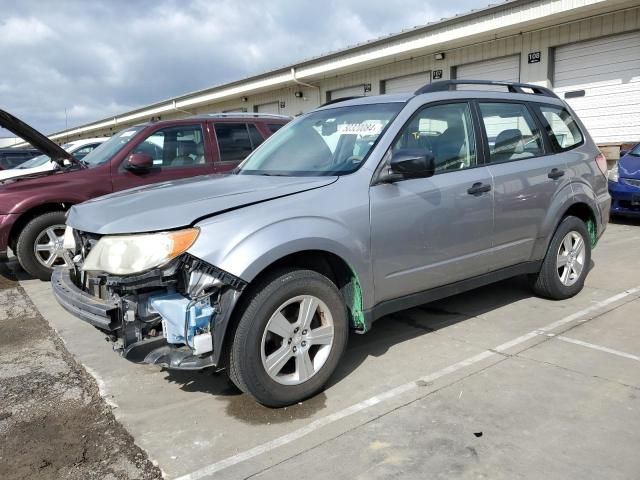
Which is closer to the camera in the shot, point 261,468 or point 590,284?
point 261,468

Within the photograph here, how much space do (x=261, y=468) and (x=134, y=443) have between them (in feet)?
2.46

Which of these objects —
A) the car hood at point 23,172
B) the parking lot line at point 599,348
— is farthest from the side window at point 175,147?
the parking lot line at point 599,348

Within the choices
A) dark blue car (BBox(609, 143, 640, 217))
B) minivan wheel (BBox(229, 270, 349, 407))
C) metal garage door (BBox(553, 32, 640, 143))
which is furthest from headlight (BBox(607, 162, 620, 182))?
minivan wheel (BBox(229, 270, 349, 407))

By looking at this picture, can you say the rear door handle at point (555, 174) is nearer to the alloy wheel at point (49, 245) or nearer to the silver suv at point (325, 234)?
the silver suv at point (325, 234)

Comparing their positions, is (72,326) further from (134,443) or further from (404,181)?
(404,181)

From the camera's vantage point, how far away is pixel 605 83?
11281 mm

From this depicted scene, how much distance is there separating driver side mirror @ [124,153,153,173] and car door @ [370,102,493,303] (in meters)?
3.76

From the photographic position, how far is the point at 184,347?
9.43 ft

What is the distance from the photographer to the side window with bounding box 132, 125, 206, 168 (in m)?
6.96

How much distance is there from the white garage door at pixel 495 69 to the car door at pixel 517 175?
8521 millimetres

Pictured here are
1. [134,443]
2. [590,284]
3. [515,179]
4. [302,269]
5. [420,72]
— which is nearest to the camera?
[134,443]

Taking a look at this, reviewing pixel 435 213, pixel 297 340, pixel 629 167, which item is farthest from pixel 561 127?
pixel 629 167

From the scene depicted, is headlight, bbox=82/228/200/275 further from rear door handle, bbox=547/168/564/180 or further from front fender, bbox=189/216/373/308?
rear door handle, bbox=547/168/564/180

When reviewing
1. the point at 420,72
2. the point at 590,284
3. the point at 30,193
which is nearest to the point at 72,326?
the point at 30,193
